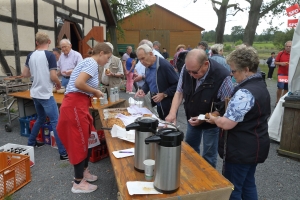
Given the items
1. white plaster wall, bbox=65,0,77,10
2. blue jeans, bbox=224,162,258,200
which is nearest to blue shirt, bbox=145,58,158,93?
blue jeans, bbox=224,162,258,200

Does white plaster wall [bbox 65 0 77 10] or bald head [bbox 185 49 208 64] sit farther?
white plaster wall [bbox 65 0 77 10]

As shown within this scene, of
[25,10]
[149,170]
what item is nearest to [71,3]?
[25,10]

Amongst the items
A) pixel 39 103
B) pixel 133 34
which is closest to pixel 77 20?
pixel 39 103

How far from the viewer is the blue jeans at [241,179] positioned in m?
1.90

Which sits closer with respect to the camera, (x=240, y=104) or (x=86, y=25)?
(x=240, y=104)

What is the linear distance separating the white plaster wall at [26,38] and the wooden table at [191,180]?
18.6 ft

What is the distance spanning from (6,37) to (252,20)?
454 inches

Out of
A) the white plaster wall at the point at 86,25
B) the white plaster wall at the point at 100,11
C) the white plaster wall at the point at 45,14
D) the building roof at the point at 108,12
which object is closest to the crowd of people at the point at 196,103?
the white plaster wall at the point at 45,14

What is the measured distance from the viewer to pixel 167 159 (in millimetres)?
1312

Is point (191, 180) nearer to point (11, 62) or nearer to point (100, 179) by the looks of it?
point (100, 179)

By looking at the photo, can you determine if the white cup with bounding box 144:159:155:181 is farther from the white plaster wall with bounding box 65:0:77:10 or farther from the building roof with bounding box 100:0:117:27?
the building roof with bounding box 100:0:117:27

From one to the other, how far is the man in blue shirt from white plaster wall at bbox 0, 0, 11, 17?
14.1ft

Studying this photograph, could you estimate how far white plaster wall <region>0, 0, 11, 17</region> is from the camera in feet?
17.9

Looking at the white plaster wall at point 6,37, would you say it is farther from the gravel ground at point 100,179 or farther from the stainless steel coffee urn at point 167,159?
the stainless steel coffee urn at point 167,159
